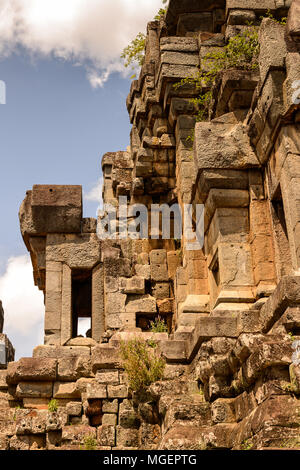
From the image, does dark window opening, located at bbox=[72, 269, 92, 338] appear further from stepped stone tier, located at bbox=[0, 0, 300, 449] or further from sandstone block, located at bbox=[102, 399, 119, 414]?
sandstone block, located at bbox=[102, 399, 119, 414]

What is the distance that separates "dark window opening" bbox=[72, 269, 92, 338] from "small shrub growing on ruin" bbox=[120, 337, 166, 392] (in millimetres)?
4892

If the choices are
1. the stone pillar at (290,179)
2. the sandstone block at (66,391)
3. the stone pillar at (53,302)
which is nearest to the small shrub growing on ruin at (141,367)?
the sandstone block at (66,391)

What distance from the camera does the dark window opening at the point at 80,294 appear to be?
1475 centimetres

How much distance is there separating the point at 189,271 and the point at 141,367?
2.86 m

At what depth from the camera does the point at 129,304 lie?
13844mm

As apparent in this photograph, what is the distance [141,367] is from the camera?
376 inches

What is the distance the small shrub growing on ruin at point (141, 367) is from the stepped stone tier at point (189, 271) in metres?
0.16

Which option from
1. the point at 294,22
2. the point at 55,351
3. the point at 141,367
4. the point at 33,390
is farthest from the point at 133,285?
the point at 294,22

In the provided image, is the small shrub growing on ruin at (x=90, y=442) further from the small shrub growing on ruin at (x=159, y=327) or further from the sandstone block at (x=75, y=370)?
the small shrub growing on ruin at (x=159, y=327)

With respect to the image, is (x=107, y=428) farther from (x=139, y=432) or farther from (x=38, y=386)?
(x=38, y=386)

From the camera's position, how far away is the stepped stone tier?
7.43 m

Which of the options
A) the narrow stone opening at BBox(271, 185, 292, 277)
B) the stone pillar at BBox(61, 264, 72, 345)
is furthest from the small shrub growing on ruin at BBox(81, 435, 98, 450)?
the stone pillar at BBox(61, 264, 72, 345)

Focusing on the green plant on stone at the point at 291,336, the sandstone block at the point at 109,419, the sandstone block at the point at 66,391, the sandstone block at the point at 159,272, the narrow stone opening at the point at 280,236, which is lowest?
the sandstone block at the point at 109,419
